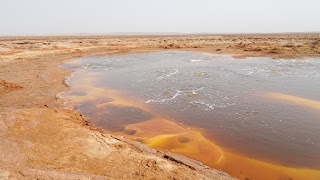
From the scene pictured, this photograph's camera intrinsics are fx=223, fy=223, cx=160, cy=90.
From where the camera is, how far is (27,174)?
4.38 metres

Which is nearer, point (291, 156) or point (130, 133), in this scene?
point (291, 156)

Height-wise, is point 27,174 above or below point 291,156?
above

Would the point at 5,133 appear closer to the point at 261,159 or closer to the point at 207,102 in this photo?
the point at 261,159

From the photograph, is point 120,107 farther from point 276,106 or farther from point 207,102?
point 276,106

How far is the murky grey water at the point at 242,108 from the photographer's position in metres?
7.63

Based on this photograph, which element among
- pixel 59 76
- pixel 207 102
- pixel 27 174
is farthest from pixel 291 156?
pixel 59 76

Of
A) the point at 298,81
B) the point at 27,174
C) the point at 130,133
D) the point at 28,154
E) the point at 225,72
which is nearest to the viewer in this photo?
the point at 27,174

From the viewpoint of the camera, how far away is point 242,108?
10.9 m

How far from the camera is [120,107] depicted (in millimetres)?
11445

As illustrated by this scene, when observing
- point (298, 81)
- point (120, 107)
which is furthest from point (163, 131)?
point (298, 81)

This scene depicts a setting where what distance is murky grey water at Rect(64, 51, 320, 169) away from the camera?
763 centimetres

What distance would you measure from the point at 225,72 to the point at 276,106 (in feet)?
31.0

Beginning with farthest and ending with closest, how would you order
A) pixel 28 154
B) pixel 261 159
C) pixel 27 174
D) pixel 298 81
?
1. pixel 298 81
2. pixel 261 159
3. pixel 28 154
4. pixel 27 174

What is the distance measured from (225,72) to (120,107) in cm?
1208
